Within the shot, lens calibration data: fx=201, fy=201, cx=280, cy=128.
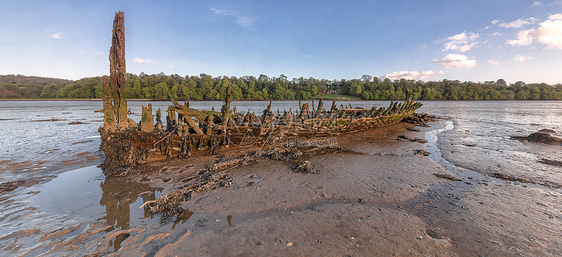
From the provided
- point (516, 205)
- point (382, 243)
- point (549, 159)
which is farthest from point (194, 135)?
point (549, 159)

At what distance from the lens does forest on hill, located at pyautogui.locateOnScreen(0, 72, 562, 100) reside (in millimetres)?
79688

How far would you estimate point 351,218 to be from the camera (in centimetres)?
420

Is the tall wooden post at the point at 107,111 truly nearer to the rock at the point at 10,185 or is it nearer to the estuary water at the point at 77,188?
the estuary water at the point at 77,188

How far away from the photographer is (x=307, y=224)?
3.97 m

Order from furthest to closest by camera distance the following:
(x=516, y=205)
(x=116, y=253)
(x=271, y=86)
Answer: (x=271, y=86), (x=516, y=205), (x=116, y=253)

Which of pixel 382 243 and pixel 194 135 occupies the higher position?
pixel 194 135

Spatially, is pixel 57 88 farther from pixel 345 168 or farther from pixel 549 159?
pixel 549 159

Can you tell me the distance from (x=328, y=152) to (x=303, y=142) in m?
1.82

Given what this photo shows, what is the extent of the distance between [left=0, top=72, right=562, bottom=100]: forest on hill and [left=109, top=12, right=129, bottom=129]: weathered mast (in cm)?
6815

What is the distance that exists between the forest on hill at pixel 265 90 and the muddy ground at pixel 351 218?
237 feet

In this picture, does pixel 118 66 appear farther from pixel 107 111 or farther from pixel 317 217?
pixel 317 217

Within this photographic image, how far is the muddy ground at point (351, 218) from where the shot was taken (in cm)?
332

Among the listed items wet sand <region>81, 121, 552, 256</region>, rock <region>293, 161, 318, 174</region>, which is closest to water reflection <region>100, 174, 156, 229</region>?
wet sand <region>81, 121, 552, 256</region>

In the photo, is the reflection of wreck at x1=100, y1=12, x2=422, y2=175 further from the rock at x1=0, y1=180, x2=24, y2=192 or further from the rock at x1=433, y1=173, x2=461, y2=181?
the rock at x1=433, y1=173, x2=461, y2=181
